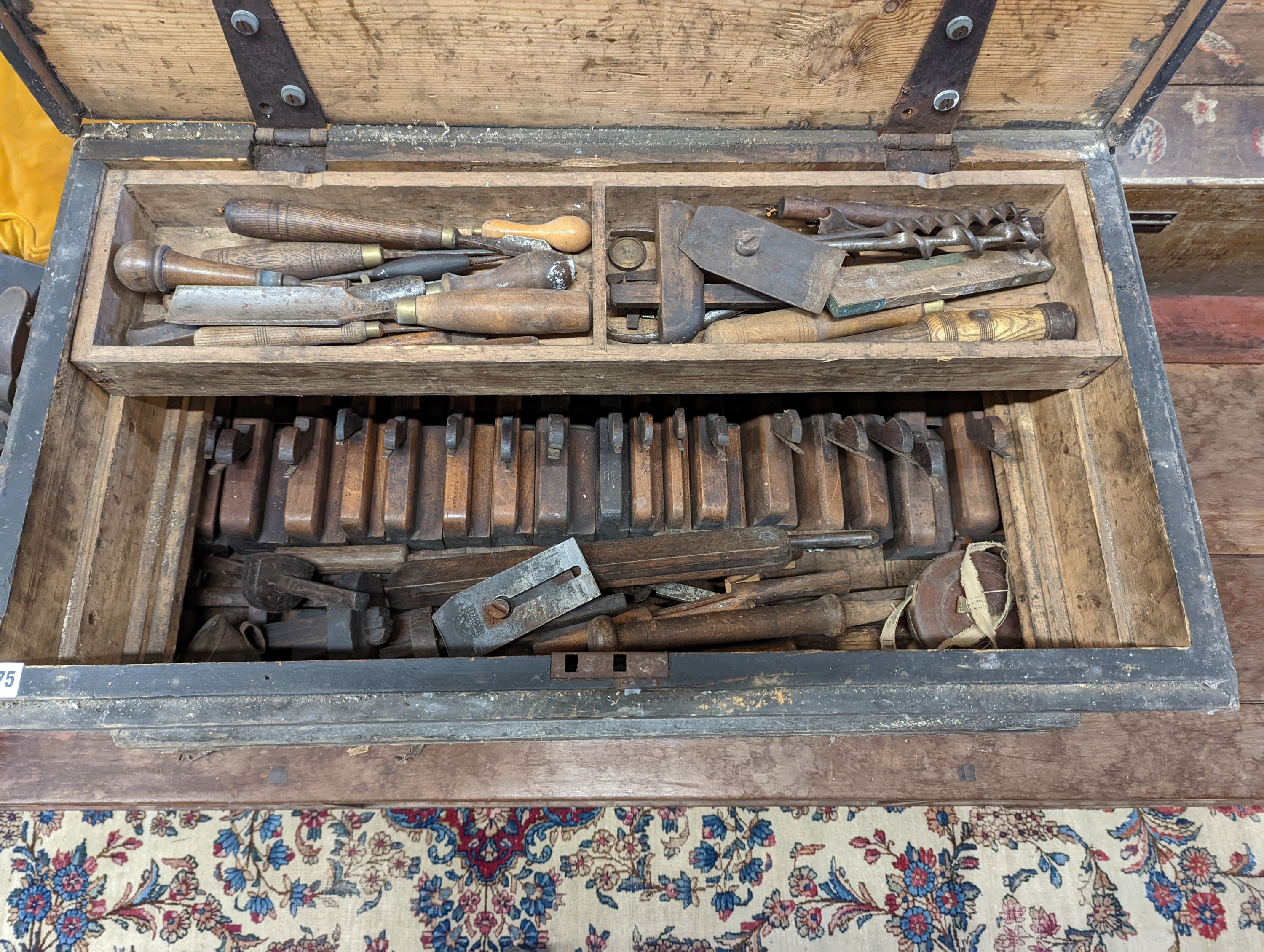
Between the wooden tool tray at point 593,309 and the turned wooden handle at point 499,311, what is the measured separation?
0.05 metres

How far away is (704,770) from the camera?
191 centimetres

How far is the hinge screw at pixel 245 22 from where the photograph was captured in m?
1.41

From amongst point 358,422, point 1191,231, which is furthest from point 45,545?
point 1191,231

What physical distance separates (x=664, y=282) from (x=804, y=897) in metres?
1.83

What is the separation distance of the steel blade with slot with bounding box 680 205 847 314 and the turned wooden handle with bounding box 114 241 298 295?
0.88 metres

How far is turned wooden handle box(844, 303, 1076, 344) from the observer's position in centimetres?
155

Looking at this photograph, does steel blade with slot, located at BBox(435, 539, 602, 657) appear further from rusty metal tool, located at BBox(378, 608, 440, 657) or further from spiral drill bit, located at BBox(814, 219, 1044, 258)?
spiral drill bit, located at BBox(814, 219, 1044, 258)

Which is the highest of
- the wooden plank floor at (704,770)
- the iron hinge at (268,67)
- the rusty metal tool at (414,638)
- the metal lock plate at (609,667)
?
the iron hinge at (268,67)

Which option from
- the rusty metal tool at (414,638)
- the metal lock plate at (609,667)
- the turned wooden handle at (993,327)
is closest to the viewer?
the metal lock plate at (609,667)

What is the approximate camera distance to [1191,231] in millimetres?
2180

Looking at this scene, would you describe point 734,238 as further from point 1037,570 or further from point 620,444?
point 1037,570

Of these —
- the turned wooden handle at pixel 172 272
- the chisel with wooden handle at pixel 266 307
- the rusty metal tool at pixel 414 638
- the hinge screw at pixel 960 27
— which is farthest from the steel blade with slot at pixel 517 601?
the hinge screw at pixel 960 27

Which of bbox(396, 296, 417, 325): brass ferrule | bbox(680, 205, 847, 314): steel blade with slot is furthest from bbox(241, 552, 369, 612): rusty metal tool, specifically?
bbox(680, 205, 847, 314): steel blade with slot

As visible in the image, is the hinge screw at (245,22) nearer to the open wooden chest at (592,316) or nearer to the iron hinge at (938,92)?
the open wooden chest at (592,316)
